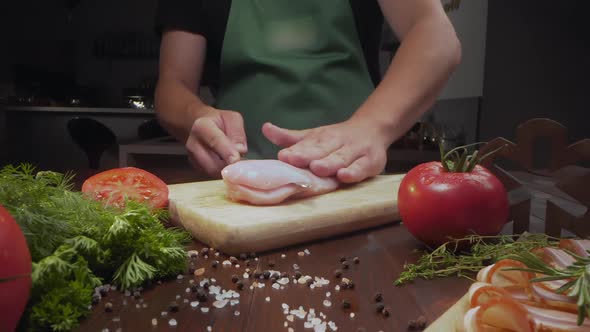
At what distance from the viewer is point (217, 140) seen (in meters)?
1.28

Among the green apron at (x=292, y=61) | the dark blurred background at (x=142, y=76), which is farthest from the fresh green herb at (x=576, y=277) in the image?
the dark blurred background at (x=142, y=76)

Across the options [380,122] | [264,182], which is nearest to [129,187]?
[264,182]

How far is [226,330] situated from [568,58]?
6.17 ft

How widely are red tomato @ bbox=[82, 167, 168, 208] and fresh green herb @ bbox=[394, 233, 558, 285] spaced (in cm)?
48

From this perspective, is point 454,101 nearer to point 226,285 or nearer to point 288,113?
point 288,113

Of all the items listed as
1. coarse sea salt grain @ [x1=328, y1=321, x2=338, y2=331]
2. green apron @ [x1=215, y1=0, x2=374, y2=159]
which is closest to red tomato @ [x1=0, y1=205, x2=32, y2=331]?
coarse sea salt grain @ [x1=328, y1=321, x2=338, y2=331]

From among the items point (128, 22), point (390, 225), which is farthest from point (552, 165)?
point (128, 22)

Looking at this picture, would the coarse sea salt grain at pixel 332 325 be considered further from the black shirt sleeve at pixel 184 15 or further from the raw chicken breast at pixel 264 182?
the black shirt sleeve at pixel 184 15

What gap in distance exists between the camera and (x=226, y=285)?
692 mm

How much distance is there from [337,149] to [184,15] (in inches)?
33.4

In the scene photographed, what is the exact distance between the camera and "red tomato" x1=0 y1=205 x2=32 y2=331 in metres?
0.41

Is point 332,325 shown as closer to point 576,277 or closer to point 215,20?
point 576,277

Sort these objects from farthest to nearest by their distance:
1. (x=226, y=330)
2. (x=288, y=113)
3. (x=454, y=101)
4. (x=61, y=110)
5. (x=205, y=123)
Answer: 1. (x=61, y=110)
2. (x=454, y=101)
3. (x=288, y=113)
4. (x=205, y=123)
5. (x=226, y=330)

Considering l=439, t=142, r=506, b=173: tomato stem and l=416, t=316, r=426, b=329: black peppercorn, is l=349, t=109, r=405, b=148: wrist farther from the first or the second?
l=416, t=316, r=426, b=329: black peppercorn
